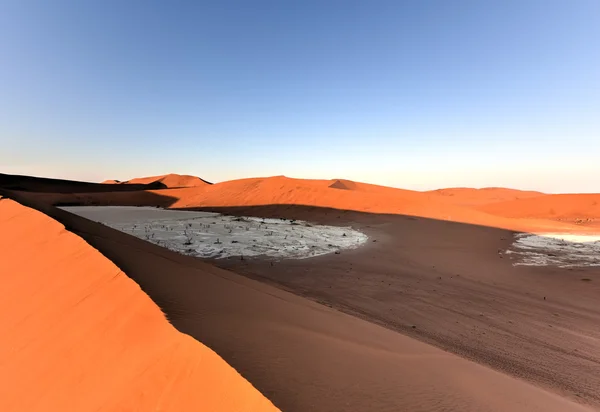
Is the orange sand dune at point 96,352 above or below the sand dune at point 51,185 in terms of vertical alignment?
below

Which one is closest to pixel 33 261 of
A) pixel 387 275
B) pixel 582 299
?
pixel 387 275

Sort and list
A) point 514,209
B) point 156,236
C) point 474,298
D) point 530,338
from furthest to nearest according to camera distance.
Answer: point 514,209 < point 156,236 < point 474,298 < point 530,338

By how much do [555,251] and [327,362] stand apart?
1172 cm

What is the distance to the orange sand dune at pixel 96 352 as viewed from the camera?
1.54m

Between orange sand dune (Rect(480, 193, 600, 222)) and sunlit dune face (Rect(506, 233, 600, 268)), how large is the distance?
18706 millimetres

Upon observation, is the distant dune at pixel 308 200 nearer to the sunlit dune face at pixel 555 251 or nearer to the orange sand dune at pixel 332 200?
the orange sand dune at pixel 332 200

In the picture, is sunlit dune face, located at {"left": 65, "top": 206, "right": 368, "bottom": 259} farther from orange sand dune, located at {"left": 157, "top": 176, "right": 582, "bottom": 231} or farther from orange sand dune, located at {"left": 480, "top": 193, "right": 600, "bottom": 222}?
orange sand dune, located at {"left": 480, "top": 193, "right": 600, "bottom": 222}

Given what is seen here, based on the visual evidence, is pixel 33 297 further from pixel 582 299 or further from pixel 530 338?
pixel 582 299

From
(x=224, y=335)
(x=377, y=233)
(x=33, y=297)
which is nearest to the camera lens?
(x=224, y=335)

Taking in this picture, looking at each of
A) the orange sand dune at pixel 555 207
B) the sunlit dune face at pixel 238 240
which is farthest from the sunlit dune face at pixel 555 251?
the orange sand dune at pixel 555 207

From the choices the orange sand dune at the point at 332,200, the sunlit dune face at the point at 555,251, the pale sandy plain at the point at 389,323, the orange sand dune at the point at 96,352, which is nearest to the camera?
the orange sand dune at the point at 96,352

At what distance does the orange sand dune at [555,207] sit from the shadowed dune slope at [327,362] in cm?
3240

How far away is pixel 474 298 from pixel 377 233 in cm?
830

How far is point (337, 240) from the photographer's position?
1152 cm
